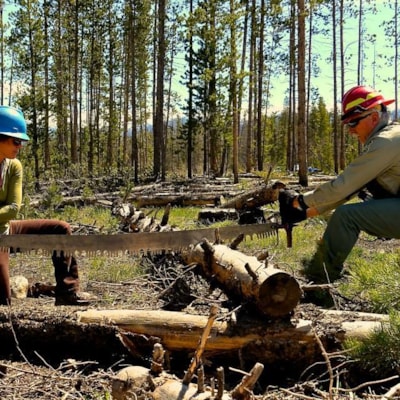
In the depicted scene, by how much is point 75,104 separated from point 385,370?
91.3 feet

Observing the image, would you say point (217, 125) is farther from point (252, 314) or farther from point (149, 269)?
point (252, 314)

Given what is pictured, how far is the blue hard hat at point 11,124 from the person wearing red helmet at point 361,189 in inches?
93.0

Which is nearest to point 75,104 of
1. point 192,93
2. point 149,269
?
point 192,93

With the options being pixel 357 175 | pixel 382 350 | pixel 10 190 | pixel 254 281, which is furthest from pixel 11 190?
pixel 382 350

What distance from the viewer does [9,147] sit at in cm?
437

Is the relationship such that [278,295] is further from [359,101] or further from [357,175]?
[359,101]

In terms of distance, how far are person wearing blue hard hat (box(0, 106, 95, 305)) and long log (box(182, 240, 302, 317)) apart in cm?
132

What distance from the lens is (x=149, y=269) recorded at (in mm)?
6285

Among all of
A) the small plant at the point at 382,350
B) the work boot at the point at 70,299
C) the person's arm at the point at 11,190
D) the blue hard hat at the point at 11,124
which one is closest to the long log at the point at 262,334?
the small plant at the point at 382,350

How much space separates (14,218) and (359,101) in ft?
10.8

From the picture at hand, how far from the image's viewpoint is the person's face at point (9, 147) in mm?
4348

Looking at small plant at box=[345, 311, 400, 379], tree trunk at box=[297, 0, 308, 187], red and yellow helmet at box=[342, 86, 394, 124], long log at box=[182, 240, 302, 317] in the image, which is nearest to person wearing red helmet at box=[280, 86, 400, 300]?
red and yellow helmet at box=[342, 86, 394, 124]

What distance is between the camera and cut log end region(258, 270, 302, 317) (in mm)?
3477

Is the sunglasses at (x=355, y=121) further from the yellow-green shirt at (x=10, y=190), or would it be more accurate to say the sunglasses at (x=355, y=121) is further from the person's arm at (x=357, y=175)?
the yellow-green shirt at (x=10, y=190)
